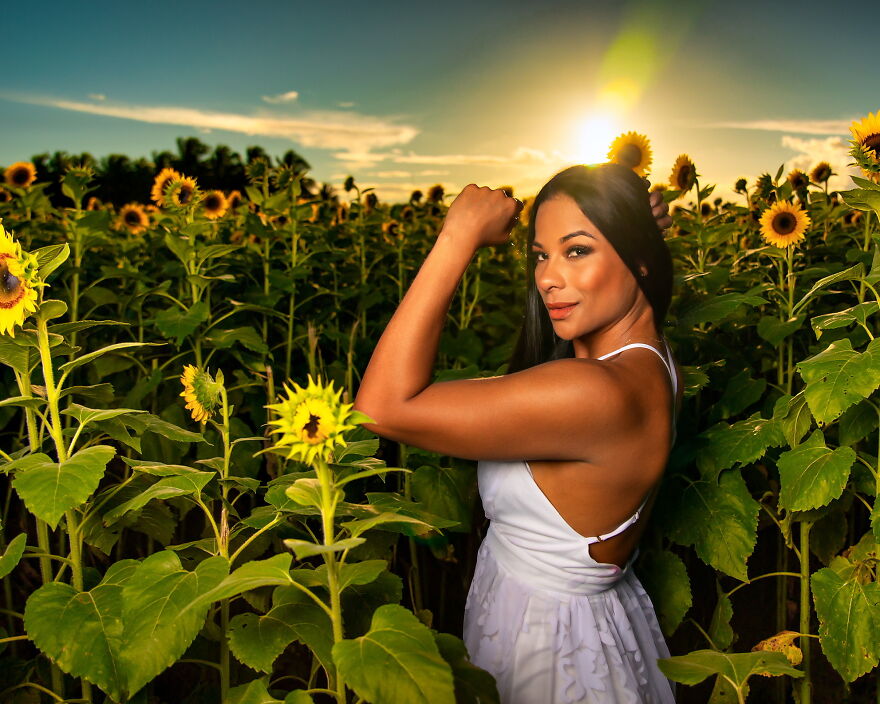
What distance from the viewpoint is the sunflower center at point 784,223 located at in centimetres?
287

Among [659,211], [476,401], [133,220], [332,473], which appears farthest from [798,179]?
[133,220]

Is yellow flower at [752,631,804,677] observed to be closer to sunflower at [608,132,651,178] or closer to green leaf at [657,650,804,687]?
green leaf at [657,650,804,687]

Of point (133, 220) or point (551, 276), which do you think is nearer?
point (551, 276)

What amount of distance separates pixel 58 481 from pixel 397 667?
678mm

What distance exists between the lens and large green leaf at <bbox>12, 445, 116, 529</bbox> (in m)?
1.30

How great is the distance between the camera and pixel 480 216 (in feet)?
5.62

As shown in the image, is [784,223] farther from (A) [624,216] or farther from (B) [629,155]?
(A) [624,216]

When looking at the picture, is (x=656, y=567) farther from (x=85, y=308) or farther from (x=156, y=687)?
(x=85, y=308)

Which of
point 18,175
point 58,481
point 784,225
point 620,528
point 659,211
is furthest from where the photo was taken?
point 18,175

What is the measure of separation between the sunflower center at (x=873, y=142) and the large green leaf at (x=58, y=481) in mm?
1971

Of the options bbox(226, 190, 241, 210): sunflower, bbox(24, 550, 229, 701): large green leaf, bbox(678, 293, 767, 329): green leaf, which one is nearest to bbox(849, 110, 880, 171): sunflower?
bbox(678, 293, 767, 329): green leaf

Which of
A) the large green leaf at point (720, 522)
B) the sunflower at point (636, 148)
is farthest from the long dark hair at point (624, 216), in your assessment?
the sunflower at point (636, 148)

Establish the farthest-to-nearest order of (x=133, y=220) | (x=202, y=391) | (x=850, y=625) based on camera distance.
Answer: (x=133, y=220)
(x=850, y=625)
(x=202, y=391)

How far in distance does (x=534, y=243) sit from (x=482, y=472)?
1.72 ft
